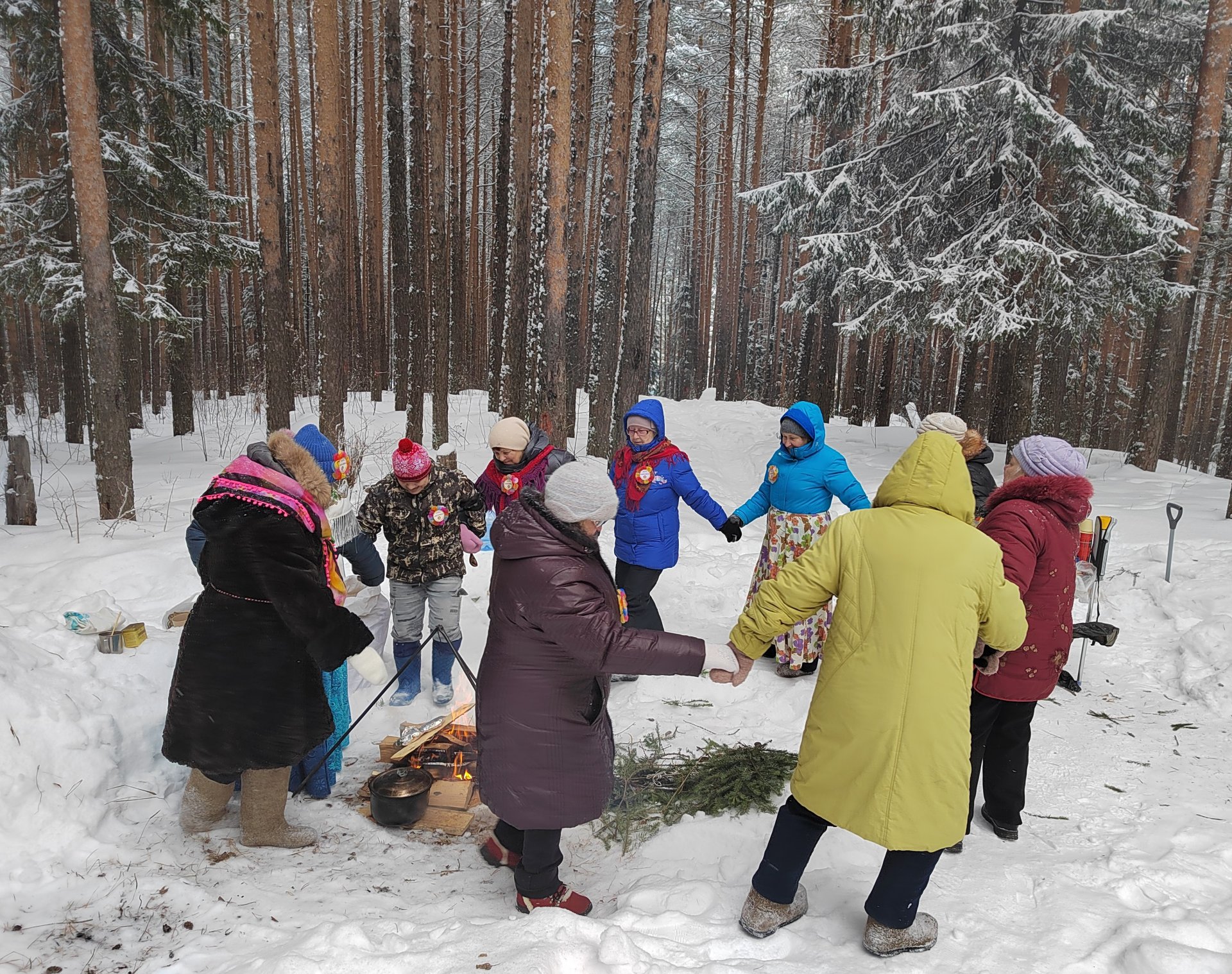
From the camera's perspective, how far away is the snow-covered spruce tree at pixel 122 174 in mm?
9836

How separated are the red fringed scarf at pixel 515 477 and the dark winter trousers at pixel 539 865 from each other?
2.54 meters

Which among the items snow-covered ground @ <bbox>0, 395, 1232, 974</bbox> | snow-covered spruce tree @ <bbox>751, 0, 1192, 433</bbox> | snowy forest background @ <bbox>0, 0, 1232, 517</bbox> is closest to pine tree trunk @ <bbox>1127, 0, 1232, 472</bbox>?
snowy forest background @ <bbox>0, 0, 1232, 517</bbox>

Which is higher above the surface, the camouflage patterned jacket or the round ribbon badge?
the round ribbon badge

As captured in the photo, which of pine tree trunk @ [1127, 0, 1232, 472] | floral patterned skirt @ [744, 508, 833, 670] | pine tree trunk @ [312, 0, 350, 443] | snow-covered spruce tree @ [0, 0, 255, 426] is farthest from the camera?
pine tree trunk @ [1127, 0, 1232, 472]

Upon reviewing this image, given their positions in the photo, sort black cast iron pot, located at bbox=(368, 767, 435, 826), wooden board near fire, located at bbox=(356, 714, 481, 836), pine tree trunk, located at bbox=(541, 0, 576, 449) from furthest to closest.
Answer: pine tree trunk, located at bbox=(541, 0, 576, 449) < wooden board near fire, located at bbox=(356, 714, 481, 836) < black cast iron pot, located at bbox=(368, 767, 435, 826)

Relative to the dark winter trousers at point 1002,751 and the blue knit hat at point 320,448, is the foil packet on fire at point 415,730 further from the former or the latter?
the dark winter trousers at point 1002,751

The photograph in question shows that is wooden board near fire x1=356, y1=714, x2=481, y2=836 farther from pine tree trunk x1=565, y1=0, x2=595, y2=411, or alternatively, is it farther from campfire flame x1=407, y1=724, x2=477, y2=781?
pine tree trunk x1=565, y1=0, x2=595, y2=411

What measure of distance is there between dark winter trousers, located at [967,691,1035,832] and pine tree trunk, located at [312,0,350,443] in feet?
30.5

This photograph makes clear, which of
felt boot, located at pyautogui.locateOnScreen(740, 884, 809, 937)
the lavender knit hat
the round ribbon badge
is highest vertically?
the lavender knit hat

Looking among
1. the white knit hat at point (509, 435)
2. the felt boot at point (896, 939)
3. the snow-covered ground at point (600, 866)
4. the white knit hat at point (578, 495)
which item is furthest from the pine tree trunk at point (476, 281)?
the felt boot at point (896, 939)

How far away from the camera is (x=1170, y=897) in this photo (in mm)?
Result: 2848

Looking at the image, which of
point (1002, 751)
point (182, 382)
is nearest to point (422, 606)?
point (1002, 751)

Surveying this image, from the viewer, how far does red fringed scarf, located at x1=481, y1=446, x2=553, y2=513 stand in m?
4.87

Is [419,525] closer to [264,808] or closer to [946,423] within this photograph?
[264,808]
